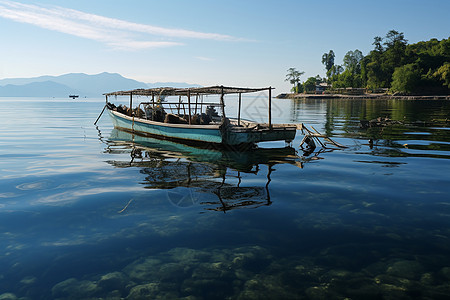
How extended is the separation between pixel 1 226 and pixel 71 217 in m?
1.57

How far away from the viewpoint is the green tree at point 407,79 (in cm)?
10419

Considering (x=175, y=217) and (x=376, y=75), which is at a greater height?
(x=376, y=75)

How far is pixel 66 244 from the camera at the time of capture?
6.62 metres

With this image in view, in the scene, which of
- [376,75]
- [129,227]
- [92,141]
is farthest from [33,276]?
[376,75]

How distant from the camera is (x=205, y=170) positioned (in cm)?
1313

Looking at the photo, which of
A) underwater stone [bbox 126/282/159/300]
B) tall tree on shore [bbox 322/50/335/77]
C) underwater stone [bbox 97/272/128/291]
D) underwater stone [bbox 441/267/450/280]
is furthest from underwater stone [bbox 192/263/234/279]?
tall tree on shore [bbox 322/50/335/77]

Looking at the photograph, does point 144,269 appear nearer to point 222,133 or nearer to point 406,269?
point 406,269

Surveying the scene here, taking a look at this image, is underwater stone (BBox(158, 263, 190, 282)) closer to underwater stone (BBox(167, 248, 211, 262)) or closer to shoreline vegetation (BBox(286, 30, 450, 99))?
underwater stone (BBox(167, 248, 211, 262))

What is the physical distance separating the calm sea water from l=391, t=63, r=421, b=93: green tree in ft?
353

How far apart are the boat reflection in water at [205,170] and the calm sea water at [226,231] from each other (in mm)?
96

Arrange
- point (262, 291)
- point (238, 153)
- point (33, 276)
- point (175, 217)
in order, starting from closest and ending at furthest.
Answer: point (262, 291) < point (33, 276) < point (175, 217) < point (238, 153)

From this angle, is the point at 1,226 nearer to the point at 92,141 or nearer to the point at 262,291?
Answer: the point at 262,291

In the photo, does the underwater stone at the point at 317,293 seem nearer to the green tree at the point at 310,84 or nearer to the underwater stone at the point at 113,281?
the underwater stone at the point at 113,281

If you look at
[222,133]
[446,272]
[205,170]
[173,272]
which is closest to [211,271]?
[173,272]
